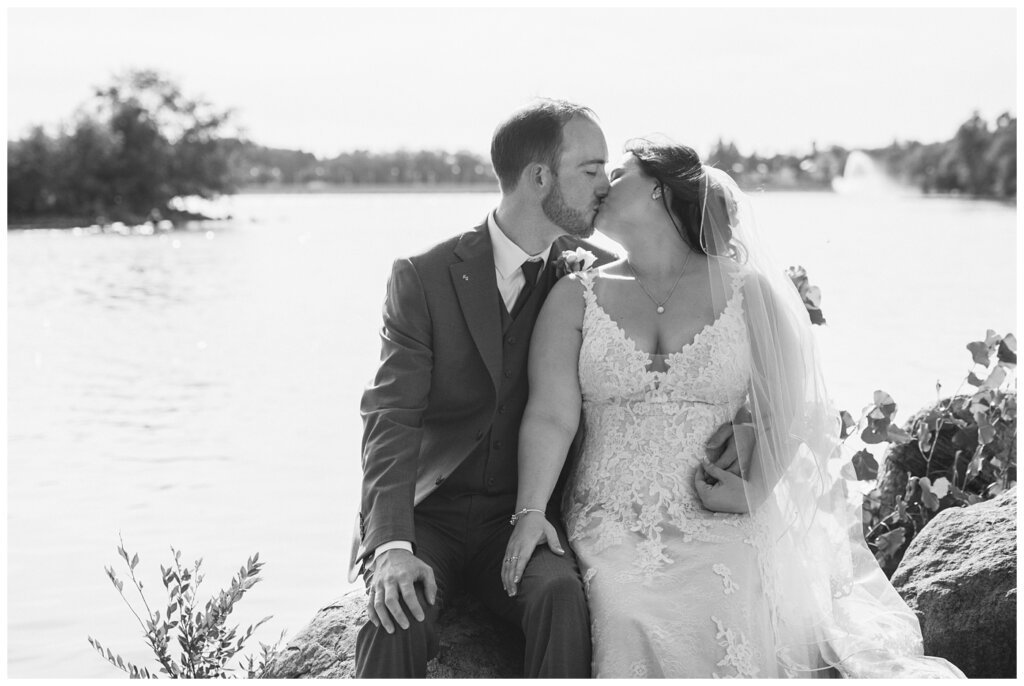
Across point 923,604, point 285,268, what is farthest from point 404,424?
point 285,268

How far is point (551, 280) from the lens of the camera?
3.56 m

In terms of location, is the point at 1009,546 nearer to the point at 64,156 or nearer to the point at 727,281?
the point at 727,281

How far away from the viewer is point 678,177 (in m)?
3.32

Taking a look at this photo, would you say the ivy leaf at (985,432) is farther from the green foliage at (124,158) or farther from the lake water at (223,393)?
the green foliage at (124,158)

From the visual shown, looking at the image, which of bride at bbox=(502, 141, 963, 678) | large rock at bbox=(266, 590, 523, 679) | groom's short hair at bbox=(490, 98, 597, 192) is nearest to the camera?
bride at bbox=(502, 141, 963, 678)

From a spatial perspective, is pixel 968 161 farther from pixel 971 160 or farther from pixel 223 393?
pixel 223 393

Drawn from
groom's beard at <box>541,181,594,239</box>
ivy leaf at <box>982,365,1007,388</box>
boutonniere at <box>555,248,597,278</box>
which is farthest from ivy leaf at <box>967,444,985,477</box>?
groom's beard at <box>541,181,594,239</box>

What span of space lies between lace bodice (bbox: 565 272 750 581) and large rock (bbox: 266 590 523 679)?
14.1 inches

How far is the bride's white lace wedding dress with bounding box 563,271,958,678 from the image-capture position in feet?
9.30

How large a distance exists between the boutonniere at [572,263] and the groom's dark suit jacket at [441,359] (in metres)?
0.27

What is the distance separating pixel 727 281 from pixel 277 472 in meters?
8.19

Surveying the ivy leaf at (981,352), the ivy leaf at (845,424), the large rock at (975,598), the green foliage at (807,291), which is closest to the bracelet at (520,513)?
the large rock at (975,598)

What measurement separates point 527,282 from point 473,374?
0.36m

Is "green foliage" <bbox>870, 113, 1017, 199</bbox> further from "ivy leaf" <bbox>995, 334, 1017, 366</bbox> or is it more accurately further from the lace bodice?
the lace bodice
